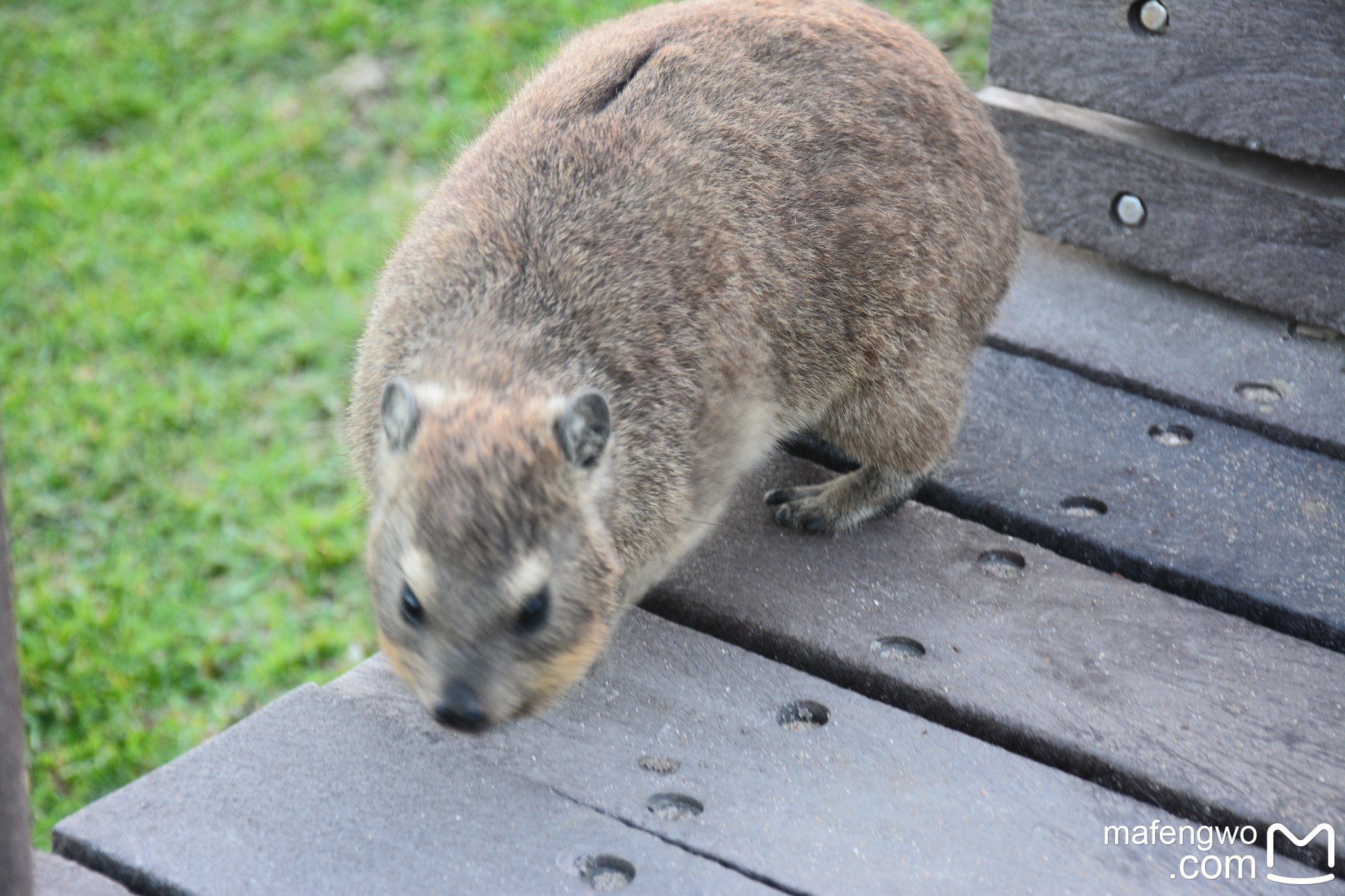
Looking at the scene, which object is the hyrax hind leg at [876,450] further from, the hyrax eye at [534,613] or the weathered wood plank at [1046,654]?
the hyrax eye at [534,613]

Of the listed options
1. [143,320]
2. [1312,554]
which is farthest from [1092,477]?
[143,320]

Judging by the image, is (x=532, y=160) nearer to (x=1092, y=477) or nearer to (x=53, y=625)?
(x=1092, y=477)

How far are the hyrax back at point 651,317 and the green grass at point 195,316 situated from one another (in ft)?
3.01

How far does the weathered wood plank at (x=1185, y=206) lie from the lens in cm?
398

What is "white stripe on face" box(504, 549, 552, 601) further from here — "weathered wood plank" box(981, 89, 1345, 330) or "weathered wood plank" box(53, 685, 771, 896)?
"weathered wood plank" box(981, 89, 1345, 330)

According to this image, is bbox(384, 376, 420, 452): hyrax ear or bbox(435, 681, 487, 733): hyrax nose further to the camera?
bbox(384, 376, 420, 452): hyrax ear

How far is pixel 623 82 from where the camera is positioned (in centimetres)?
344

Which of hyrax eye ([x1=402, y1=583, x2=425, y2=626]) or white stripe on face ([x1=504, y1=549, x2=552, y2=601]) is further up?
white stripe on face ([x1=504, y1=549, x2=552, y2=601])

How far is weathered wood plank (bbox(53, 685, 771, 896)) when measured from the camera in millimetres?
2461

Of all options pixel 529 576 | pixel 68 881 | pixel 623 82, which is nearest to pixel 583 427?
pixel 529 576

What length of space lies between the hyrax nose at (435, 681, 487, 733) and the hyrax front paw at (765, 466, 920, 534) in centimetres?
119

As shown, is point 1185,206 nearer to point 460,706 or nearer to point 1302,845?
point 1302,845

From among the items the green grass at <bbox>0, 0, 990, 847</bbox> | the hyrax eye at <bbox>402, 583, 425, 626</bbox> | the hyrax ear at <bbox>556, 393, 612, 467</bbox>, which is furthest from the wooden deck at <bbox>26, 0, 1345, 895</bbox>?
the green grass at <bbox>0, 0, 990, 847</bbox>

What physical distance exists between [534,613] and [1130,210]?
101 inches
